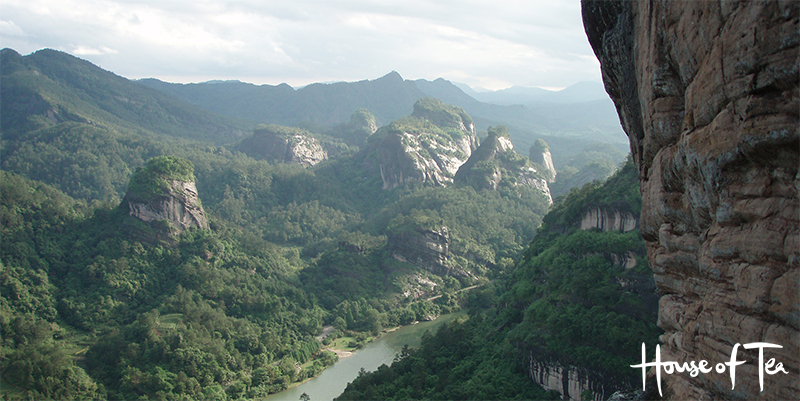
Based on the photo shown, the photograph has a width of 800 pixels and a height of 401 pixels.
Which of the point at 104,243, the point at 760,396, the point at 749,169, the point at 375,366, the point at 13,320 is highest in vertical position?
the point at 749,169

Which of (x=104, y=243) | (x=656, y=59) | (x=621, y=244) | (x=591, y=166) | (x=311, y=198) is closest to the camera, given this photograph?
(x=656, y=59)

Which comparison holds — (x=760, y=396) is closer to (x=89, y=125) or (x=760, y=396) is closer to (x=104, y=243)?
(x=104, y=243)

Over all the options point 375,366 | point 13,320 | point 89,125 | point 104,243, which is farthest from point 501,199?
point 89,125

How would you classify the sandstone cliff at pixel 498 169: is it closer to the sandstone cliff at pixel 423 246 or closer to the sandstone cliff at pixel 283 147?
the sandstone cliff at pixel 423 246

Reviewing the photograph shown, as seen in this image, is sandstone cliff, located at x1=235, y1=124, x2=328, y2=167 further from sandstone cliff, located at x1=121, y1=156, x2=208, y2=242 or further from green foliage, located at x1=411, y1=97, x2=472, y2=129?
sandstone cliff, located at x1=121, y1=156, x2=208, y2=242

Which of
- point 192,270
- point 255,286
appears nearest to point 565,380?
point 255,286

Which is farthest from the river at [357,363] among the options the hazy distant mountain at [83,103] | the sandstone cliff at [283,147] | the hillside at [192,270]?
the sandstone cliff at [283,147]
